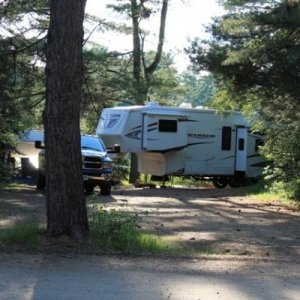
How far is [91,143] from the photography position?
67.2ft

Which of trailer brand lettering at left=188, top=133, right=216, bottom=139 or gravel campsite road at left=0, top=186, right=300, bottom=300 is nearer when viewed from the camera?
gravel campsite road at left=0, top=186, right=300, bottom=300

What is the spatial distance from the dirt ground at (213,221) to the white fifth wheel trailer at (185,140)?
540cm

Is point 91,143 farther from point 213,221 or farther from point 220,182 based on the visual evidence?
point 220,182

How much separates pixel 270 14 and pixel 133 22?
17.9 meters

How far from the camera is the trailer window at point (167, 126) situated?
24.0 metres

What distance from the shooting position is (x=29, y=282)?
20.9ft

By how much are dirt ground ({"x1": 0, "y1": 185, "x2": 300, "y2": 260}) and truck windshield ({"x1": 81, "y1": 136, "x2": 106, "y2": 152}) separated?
2.29 meters

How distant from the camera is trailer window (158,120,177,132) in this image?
2405 centimetres

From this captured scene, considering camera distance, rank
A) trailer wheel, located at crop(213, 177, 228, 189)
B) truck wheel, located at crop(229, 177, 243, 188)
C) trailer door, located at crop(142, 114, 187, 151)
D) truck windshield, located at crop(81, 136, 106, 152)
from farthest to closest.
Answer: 1. trailer wheel, located at crop(213, 177, 228, 189)
2. truck wheel, located at crop(229, 177, 243, 188)
3. trailer door, located at crop(142, 114, 187, 151)
4. truck windshield, located at crop(81, 136, 106, 152)

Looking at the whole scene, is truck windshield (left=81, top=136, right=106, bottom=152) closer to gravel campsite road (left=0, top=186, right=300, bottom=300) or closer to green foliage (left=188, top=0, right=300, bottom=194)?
green foliage (left=188, top=0, right=300, bottom=194)

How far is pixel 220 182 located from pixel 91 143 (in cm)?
948

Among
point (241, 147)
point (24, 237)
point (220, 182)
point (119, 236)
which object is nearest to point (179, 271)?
point (119, 236)

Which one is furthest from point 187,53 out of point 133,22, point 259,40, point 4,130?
point 133,22

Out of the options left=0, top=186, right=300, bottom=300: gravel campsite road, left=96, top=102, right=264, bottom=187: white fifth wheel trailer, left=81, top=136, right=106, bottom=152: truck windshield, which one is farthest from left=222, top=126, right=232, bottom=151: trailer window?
left=0, top=186, right=300, bottom=300: gravel campsite road
